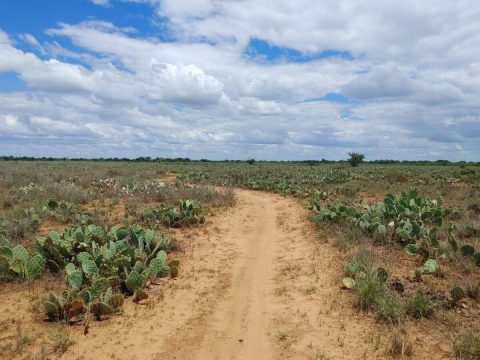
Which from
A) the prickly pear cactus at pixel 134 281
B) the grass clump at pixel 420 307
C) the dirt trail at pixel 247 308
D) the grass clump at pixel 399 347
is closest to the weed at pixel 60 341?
the prickly pear cactus at pixel 134 281

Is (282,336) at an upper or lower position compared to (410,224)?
lower

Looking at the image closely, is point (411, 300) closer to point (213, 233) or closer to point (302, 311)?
point (302, 311)

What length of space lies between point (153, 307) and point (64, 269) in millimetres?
1844

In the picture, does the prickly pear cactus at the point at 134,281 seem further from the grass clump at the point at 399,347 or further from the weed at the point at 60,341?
the grass clump at the point at 399,347

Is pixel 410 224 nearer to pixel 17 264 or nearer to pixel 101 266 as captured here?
pixel 101 266

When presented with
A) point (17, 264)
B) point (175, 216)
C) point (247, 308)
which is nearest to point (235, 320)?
point (247, 308)

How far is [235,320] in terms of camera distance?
17.6 feet

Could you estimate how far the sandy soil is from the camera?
4.54 m

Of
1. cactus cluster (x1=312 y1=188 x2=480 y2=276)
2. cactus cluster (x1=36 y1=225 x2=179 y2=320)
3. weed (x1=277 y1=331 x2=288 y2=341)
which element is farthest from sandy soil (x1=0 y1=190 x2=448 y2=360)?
cactus cluster (x1=312 y1=188 x2=480 y2=276)

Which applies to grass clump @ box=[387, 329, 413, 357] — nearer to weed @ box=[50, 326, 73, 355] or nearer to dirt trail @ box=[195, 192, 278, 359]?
dirt trail @ box=[195, 192, 278, 359]

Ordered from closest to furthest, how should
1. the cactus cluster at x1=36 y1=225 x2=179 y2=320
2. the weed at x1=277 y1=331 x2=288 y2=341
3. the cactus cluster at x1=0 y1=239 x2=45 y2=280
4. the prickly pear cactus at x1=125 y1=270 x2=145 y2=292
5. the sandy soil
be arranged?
the sandy soil
the weed at x1=277 y1=331 x2=288 y2=341
the cactus cluster at x1=36 y1=225 x2=179 y2=320
the prickly pear cactus at x1=125 y1=270 x2=145 y2=292
the cactus cluster at x1=0 y1=239 x2=45 y2=280

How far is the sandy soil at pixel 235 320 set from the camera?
4535 mm

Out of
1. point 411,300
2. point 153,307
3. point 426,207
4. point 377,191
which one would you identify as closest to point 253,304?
point 153,307

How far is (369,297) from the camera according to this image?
18.2 ft
